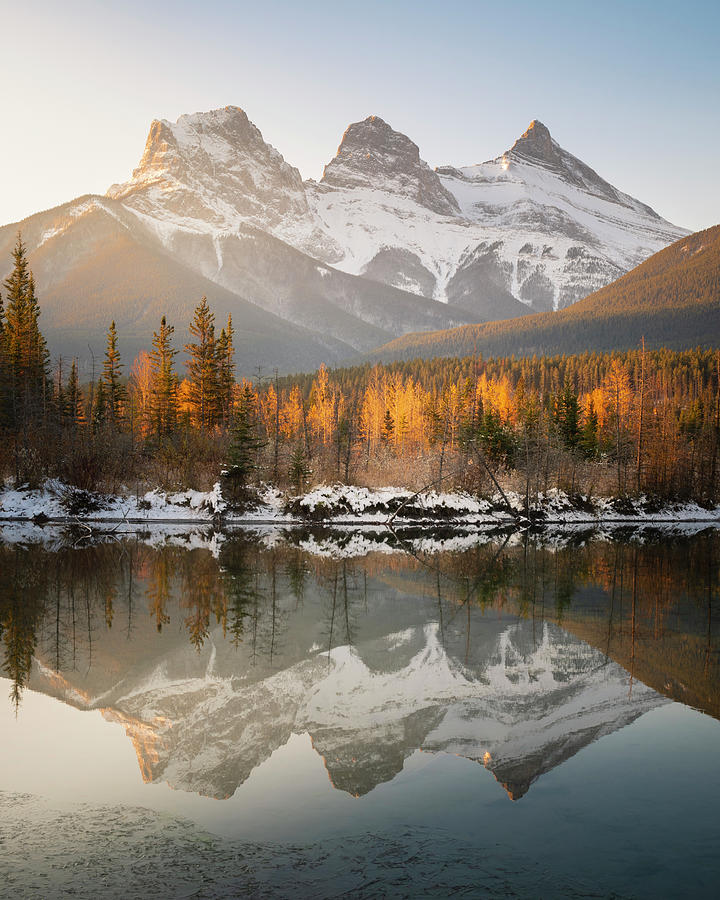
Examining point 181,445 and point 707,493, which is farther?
point 707,493

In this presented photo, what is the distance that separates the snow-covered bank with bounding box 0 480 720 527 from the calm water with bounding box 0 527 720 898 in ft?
85.0

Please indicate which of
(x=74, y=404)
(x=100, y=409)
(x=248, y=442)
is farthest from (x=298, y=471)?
(x=100, y=409)

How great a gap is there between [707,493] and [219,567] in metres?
52.6

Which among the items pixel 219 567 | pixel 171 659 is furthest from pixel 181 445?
pixel 171 659

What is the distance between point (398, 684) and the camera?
13.5 m

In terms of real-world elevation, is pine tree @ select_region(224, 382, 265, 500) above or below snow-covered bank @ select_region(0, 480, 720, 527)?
above

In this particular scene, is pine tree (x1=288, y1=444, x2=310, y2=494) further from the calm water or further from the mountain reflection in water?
the calm water

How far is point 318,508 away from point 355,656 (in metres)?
35.6

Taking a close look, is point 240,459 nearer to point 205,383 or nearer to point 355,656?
point 205,383

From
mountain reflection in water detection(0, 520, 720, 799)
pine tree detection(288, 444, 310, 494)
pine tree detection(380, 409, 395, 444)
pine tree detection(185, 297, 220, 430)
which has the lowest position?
mountain reflection in water detection(0, 520, 720, 799)

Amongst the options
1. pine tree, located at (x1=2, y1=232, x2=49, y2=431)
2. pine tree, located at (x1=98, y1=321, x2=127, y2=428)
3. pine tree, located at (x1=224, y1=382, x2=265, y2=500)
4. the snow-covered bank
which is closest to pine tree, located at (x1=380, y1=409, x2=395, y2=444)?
pine tree, located at (x1=98, y1=321, x2=127, y2=428)

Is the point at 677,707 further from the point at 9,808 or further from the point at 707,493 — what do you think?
the point at 707,493

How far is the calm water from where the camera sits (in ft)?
23.0

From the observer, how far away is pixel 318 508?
51031mm
